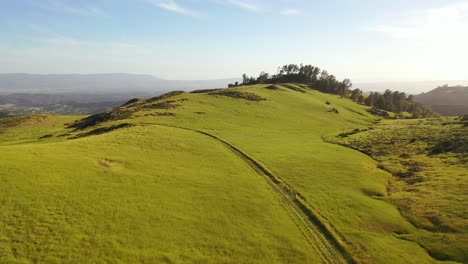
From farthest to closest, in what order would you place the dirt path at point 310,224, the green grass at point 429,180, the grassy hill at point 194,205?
the green grass at point 429,180 → the dirt path at point 310,224 → the grassy hill at point 194,205

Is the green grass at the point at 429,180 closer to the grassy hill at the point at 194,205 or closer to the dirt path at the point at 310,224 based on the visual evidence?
the grassy hill at the point at 194,205

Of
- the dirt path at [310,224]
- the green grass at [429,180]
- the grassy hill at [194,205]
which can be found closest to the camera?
the grassy hill at [194,205]

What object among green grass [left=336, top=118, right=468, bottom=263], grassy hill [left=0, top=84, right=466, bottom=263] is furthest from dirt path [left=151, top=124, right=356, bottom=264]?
green grass [left=336, top=118, right=468, bottom=263]

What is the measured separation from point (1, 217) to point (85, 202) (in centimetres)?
697

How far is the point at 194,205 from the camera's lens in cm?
3612

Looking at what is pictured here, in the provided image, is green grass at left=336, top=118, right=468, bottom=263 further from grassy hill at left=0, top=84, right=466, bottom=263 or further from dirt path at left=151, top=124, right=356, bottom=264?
dirt path at left=151, top=124, right=356, bottom=264

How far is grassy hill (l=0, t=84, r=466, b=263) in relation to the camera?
27.7m

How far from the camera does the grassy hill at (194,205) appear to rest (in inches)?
1091

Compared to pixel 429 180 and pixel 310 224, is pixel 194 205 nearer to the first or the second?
pixel 310 224

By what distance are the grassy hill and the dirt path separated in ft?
0.40

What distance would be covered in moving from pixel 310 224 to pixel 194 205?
43.1ft

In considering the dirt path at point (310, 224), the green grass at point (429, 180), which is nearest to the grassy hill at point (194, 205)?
the dirt path at point (310, 224)

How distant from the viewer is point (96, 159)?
44.3 m

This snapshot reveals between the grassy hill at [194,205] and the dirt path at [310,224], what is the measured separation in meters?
0.12
